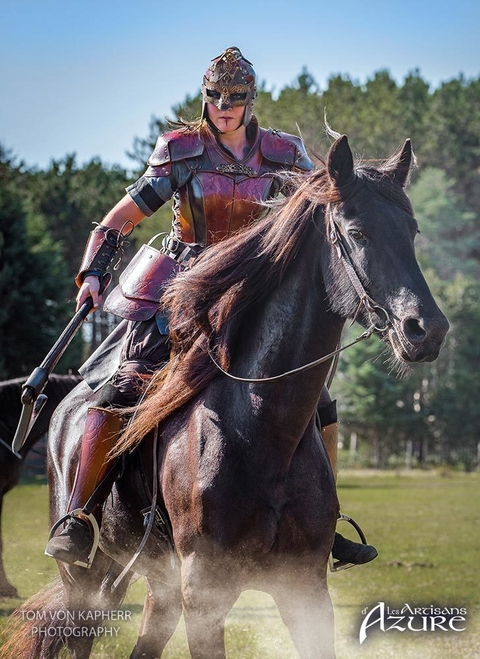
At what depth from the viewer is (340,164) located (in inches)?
193

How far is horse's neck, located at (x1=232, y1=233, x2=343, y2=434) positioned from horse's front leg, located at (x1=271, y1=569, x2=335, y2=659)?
74cm

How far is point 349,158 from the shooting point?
4887mm

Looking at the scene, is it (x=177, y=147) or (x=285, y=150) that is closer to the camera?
(x=177, y=147)

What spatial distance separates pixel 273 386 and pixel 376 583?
8861mm

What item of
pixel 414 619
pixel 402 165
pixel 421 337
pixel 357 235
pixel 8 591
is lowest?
pixel 8 591

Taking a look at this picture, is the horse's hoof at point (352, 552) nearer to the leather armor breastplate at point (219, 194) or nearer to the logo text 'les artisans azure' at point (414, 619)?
the leather armor breastplate at point (219, 194)

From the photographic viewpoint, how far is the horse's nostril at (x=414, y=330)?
4348 millimetres

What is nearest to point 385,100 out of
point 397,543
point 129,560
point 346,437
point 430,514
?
point 346,437

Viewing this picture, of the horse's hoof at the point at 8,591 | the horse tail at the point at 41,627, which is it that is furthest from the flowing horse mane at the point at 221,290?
the horse's hoof at the point at 8,591

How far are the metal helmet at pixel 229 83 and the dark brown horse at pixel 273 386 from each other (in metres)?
0.99

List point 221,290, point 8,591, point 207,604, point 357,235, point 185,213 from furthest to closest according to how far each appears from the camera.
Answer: point 8,591
point 185,213
point 221,290
point 207,604
point 357,235

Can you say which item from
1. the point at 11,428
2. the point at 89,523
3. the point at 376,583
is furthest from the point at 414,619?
the point at 11,428

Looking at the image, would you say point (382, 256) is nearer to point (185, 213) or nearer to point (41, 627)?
point (185, 213)

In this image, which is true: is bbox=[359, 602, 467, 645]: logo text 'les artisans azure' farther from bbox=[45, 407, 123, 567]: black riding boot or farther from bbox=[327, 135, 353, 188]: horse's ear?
bbox=[327, 135, 353, 188]: horse's ear
